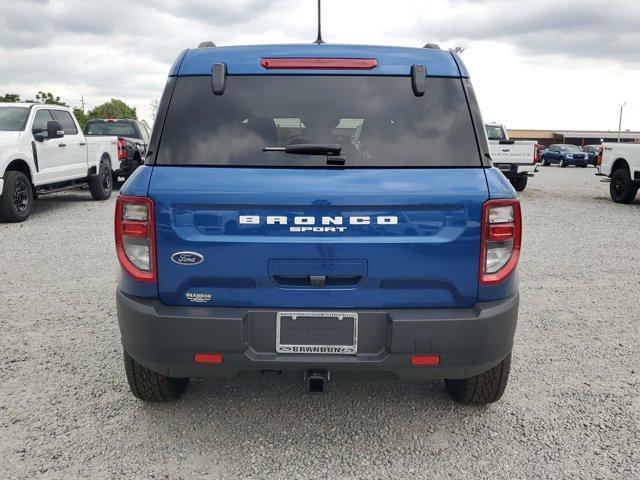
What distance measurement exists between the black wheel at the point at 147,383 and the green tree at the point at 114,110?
95.0 metres

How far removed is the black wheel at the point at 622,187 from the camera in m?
14.0

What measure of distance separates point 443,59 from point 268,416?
7.11ft

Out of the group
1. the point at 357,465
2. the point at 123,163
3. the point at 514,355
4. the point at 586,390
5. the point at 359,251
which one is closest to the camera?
the point at 359,251

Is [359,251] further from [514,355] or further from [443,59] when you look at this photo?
[514,355]

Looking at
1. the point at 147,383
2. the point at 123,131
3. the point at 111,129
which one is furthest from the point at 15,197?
the point at 147,383

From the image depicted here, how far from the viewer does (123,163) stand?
1535 centimetres

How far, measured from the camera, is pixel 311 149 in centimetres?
267

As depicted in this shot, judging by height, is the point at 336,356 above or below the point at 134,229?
below

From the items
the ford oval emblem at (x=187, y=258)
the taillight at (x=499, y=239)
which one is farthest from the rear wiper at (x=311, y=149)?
the taillight at (x=499, y=239)

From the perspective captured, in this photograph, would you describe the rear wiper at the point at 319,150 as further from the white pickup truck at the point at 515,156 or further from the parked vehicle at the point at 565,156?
the parked vehicle at the point at 565,156

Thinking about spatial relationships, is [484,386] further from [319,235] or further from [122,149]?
[122,149]

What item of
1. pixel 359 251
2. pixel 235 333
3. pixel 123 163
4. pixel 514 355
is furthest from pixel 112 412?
pixel 123 163

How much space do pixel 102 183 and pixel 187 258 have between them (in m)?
12.1

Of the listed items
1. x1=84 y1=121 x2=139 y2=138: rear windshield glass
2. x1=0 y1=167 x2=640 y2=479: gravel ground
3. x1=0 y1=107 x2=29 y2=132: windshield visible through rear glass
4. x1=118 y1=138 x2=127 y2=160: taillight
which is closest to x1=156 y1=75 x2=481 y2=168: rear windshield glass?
x1=0 y1=167 x2=640 y2=479: gravel ground
